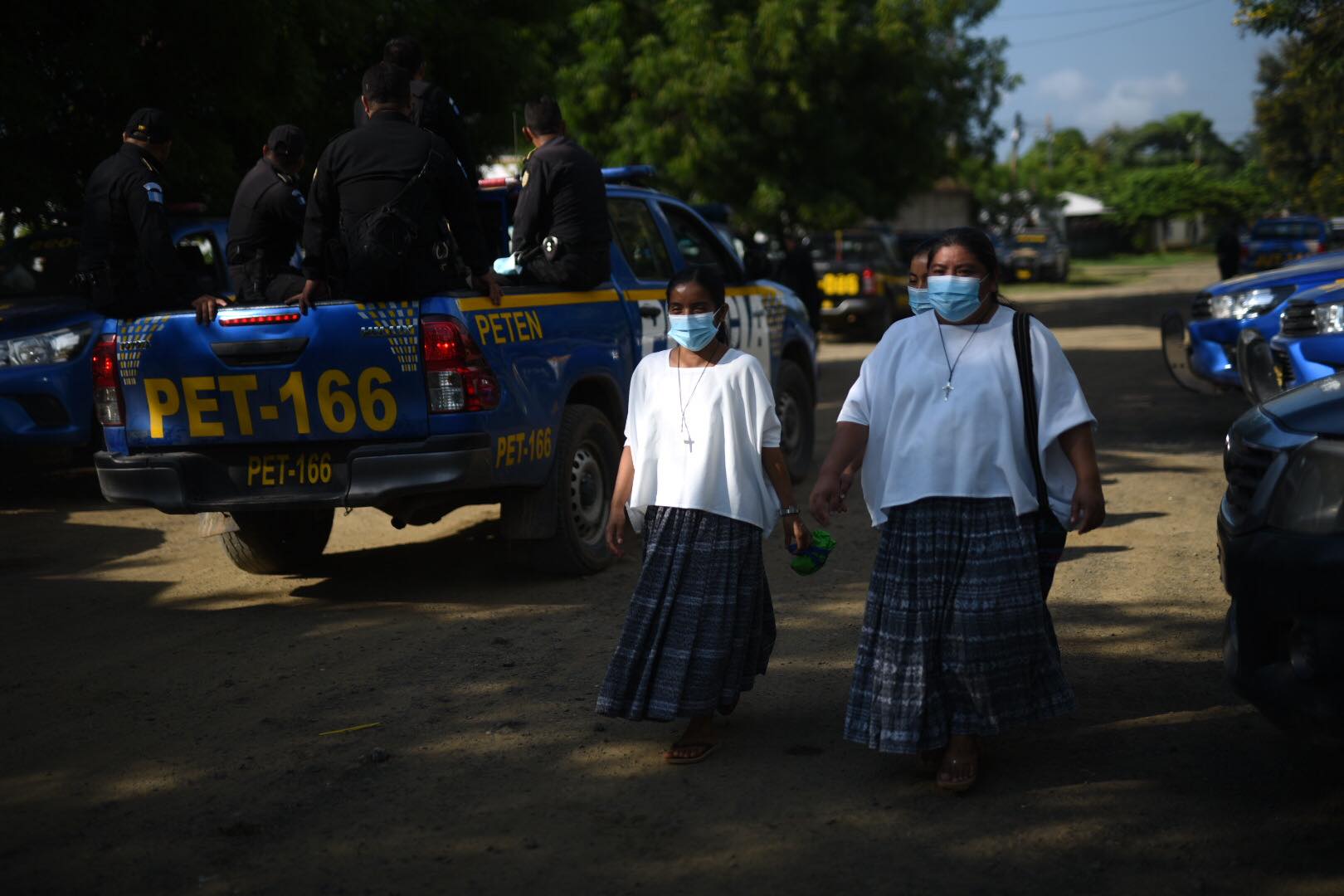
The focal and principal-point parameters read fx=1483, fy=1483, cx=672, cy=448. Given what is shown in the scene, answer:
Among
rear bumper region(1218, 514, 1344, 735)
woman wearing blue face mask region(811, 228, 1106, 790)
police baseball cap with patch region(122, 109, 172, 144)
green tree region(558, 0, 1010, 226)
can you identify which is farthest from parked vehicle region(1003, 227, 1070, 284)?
rear bumper region(1218, 514, 1344, 735)

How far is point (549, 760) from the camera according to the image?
4.65m

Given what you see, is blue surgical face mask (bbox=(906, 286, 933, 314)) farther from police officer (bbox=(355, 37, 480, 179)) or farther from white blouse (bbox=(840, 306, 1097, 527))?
police officer (bbox=(355, 37, 480, 179))

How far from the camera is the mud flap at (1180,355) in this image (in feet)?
37.6

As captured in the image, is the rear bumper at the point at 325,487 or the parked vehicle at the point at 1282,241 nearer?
the rear bumper at the point at 325,487

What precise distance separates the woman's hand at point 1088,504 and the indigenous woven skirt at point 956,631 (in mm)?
130

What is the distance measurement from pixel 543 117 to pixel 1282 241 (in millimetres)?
29544

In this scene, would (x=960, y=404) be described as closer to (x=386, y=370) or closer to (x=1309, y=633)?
(x=1309, y=633)

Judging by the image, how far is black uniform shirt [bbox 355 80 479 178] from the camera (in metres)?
7.43

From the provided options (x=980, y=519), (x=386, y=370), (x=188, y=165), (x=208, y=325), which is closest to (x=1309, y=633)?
(x=980, y=519)

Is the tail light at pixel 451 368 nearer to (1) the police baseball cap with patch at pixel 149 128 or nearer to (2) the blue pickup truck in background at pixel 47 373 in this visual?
(1) the police baseball cap with patch at pixel 149 128

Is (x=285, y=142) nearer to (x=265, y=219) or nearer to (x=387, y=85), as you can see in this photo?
(x=265, y=219)

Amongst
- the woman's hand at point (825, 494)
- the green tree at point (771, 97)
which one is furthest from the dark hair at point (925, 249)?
the green tree at point (771, 97)

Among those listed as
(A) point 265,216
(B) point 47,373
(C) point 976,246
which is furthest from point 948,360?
(B) point 47,373

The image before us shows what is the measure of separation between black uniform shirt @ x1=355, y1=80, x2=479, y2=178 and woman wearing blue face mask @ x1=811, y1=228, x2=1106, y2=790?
3.80 m
